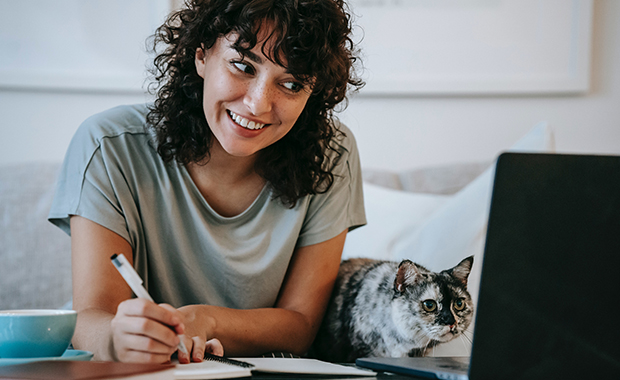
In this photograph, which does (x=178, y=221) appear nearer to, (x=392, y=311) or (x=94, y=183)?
(x=94, y=183)

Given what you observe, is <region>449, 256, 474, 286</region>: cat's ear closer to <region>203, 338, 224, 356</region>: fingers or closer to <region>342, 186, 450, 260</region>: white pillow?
<region>203, 338, 224, 356</region>: fingers

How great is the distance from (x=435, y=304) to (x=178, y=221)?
2.00 ft

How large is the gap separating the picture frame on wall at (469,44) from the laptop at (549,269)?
150cm

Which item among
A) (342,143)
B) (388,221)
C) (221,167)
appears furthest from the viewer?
(388,221)

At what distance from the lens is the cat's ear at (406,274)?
87 cm

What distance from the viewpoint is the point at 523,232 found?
50 centimetres

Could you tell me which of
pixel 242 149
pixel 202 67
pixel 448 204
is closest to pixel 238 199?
pixel 242 149

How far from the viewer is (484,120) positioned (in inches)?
78.5

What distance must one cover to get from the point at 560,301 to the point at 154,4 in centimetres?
179

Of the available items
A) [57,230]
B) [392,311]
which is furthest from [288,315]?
[57,230]

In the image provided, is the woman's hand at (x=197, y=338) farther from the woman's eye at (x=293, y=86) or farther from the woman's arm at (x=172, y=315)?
the woman's eye at (x=293, y=86)

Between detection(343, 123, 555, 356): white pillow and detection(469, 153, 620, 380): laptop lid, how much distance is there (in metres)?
0.67

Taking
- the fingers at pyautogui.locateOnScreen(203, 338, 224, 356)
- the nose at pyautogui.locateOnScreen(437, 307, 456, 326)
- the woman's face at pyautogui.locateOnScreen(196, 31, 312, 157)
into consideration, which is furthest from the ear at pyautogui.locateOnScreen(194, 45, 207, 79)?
the nose at pyautogui.locateOnScreen(437, 307, 456, 326)

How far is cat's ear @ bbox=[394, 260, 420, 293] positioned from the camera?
87cm
